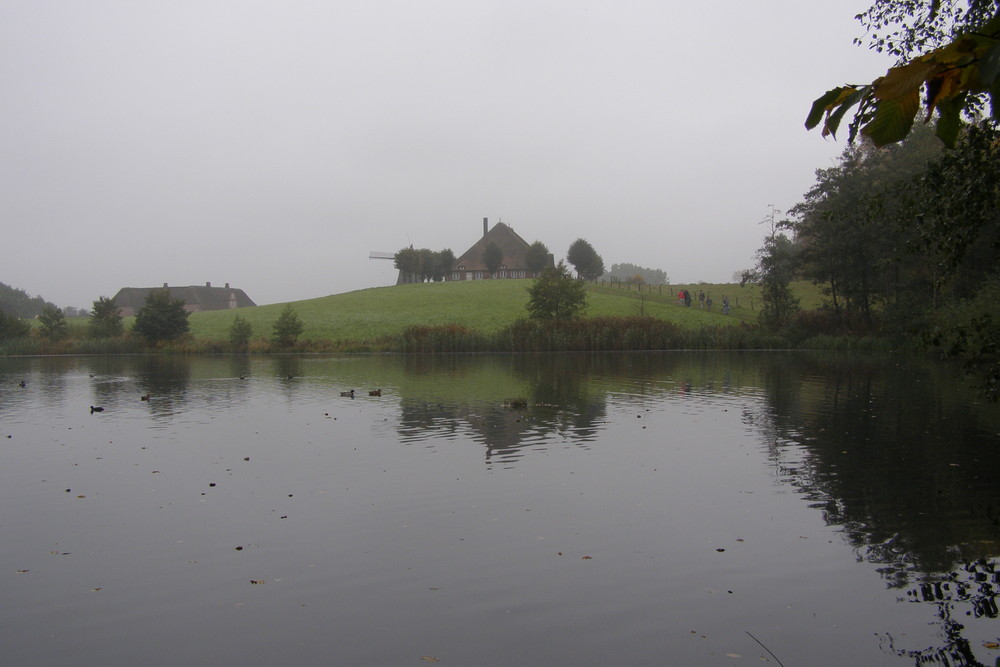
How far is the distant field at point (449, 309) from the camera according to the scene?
228 feet

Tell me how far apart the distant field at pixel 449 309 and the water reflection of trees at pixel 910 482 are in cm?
4583

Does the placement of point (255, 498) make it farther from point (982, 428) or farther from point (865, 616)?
point (982, 428)

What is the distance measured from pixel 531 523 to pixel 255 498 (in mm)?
4843

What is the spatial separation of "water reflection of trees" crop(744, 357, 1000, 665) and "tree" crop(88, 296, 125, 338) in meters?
61.4

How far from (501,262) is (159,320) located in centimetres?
6816

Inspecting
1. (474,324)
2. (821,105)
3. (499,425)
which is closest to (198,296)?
(474,324)

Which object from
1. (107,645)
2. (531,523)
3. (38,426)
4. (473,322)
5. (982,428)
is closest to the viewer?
(107,645)

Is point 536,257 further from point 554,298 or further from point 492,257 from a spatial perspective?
point 554,298

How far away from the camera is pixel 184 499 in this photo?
39.1 ft

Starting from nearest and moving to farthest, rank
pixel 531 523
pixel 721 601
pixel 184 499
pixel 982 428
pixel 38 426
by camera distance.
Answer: pixel 721 601
pixel 531 523
pixel 184 499
pixel 982 428
pixel 38 426

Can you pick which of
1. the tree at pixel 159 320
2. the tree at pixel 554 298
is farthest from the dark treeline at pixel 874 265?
the tree at pixel 159 320

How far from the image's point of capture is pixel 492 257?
395ft

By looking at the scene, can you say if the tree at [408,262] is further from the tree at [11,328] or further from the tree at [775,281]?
the tree at [775,281]

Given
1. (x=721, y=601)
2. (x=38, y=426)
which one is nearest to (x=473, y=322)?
(x=38, y=426)
